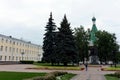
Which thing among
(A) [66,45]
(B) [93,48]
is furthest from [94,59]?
(A) [66,45]

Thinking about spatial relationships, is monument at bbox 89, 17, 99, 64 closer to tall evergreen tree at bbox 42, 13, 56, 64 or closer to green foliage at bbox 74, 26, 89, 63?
green foliage at bbox 74, 26, 89, 63

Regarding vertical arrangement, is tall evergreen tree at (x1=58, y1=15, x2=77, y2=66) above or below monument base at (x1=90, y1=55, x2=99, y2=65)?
above

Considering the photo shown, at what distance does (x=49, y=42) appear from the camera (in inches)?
2010

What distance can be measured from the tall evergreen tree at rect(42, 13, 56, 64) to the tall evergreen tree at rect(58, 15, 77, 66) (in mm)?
3130

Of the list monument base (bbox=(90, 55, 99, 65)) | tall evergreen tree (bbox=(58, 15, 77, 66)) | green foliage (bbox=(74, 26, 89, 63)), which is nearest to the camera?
tall evergreen tree (bbox=(58, 15, 77, 66))

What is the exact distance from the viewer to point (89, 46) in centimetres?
7356

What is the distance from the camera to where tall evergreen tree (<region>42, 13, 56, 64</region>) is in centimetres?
4834

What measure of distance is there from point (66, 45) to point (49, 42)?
19.7ft

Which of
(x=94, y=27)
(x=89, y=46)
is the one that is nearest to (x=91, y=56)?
(x=89, y=46)

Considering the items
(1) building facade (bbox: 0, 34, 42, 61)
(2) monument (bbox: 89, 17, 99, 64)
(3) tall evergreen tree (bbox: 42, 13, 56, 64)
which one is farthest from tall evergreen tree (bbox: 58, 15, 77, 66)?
(1) building facade (bbox: 0, 34, 42, 61)

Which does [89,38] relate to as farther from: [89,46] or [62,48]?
[62,48]

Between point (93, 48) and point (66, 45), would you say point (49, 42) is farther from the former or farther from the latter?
point (93, 48)

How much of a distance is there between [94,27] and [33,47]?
33.3 m

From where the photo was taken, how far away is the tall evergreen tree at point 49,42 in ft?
159
